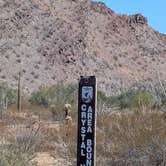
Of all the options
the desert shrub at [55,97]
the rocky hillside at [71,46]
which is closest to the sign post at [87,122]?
the desert shrub at [55,97]

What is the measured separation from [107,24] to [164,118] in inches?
2219

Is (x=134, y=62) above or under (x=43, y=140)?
above

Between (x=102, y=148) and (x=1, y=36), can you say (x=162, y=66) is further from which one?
(x=102, y=148)

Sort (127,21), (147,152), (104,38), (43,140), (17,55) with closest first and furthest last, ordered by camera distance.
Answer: (147,152) < (43,140) < (17,55) < (104,38) < (127,21)

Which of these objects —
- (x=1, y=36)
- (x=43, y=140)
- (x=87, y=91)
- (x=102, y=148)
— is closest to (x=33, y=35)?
(x=1, y=36)

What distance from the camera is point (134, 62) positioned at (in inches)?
2576

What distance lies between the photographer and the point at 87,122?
794cm

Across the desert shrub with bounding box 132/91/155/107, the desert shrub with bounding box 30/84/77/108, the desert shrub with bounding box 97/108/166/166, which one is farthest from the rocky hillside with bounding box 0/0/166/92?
the desert shrub with bounding box 97/108/166/166

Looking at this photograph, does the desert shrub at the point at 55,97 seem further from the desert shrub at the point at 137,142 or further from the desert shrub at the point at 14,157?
the desert shrub at the point at 14,157

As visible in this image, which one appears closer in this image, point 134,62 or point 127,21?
point 134,62

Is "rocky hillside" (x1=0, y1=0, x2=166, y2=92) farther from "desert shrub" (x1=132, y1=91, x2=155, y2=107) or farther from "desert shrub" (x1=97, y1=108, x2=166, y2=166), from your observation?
"desert shrub" (x1=97, y1=108, x2=166, y2=166)

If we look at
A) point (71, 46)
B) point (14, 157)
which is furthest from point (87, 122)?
point (71, 46)

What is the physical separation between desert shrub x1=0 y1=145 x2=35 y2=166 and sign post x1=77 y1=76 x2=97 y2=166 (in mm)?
2534

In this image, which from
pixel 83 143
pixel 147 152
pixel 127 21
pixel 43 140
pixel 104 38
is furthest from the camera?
pixel 127 21
